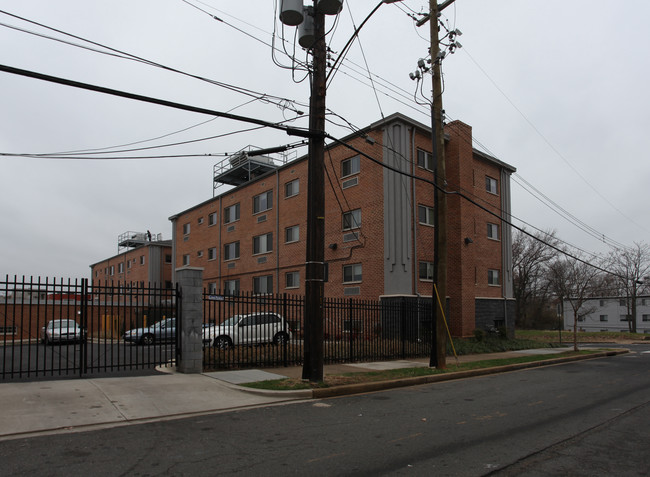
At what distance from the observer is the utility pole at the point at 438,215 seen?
46.6 ft

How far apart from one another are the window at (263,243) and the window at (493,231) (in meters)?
13.7

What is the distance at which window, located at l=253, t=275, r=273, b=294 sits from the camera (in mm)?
31408

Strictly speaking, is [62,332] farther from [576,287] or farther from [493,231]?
[576,287]

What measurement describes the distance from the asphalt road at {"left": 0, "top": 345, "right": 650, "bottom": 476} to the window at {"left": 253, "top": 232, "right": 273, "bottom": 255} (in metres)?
22.4

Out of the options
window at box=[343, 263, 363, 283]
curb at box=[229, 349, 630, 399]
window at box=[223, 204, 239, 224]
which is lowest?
curb at box=[229, 349, 630, 399]

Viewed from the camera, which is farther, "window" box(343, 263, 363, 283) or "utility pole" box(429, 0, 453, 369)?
"window" box(343, 263, 363, 283)

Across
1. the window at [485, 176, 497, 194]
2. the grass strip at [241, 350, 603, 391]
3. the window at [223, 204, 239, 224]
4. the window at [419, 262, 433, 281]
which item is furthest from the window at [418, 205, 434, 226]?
the window at [223, 204, 239, 224]

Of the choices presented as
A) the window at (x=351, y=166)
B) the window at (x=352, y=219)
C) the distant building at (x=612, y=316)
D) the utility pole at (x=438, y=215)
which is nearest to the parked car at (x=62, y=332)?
the utility pole at (x=438, y=215)

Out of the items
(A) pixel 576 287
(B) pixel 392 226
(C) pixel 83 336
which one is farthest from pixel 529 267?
(C) pixel 83 336

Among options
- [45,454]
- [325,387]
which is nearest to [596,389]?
[325,387]

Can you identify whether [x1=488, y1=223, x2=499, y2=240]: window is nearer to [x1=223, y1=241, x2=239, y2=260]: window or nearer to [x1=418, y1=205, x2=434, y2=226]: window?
[x1=418, y1=205, x2=434, y2=226]: window

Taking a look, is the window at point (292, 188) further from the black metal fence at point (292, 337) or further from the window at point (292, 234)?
the black metal fence at point (292, 337)

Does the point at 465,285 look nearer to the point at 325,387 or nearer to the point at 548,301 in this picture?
the point at 325,387

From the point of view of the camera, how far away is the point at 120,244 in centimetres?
5897
